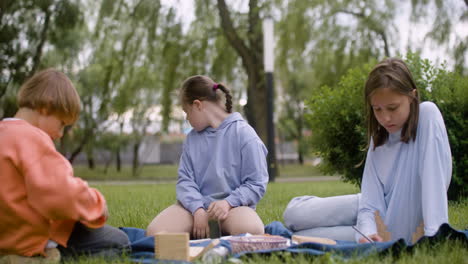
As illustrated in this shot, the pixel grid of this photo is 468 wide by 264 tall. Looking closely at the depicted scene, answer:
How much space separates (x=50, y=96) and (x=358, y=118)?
4.74m

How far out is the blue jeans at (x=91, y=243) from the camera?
262 centimetres

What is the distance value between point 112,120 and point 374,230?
1860 centimetres

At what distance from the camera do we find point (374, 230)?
2824mm

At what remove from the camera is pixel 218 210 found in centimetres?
317

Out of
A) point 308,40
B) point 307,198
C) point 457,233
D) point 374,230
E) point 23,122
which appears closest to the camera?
point 23,122

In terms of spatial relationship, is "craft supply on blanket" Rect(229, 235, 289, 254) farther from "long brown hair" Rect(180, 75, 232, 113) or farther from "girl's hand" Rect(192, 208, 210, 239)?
"long brown hair" Rect(180, 75, 232, 113)

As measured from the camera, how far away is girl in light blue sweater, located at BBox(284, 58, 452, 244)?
2.65m

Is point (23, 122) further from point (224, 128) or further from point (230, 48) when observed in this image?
point (230, 48)

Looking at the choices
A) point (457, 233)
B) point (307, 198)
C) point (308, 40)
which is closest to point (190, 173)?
point (307, 198)

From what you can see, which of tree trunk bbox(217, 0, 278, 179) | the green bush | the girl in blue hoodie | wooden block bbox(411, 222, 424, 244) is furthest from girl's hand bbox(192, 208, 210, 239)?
tree trunk bbox(217, 0, 278, 179)

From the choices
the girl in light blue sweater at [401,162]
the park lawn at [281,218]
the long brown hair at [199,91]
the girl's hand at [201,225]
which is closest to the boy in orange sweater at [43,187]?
the park lawn at [281,218]

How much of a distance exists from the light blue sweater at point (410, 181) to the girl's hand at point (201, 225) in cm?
97

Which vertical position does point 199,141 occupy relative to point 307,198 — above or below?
above

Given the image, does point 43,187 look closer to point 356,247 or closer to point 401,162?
point 356,247
